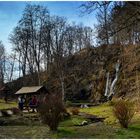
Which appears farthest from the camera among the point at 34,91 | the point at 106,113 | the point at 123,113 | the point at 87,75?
the point at 87,75

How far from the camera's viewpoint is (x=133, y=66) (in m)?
33.3

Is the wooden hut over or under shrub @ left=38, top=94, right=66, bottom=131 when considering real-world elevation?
over

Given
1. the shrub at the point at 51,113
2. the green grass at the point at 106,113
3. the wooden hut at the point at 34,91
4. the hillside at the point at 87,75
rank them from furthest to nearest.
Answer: the hillside at the point at 87,75, the wooden hut at the point at 34,91, the green grass at the point at 106,113, the shrub at the point at 51,113

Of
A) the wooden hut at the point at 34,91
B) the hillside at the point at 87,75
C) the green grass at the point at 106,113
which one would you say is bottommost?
the green grass at the point at 106,113

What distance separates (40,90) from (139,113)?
22.4m

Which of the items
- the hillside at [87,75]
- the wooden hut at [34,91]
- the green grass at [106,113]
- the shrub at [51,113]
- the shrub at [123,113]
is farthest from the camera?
the hillside at [87,75]

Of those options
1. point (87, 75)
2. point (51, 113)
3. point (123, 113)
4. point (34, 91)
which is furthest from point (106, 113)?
point (87, 75)

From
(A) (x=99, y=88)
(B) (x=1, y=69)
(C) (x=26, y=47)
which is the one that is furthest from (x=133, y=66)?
(B) (x=1, y=69)

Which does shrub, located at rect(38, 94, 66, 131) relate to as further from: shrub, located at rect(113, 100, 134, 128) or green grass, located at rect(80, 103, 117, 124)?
green grass, located at rect(80, 103, 117, 124)

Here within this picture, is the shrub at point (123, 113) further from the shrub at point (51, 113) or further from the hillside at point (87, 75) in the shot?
the hillside at point (87, 75)

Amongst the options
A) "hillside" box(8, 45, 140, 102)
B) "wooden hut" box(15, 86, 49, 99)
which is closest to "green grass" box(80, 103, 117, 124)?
"hillside" box(8, 45, 140, 102)

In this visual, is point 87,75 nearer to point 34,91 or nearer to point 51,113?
point 34,91

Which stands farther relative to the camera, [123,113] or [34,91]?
[34,91]

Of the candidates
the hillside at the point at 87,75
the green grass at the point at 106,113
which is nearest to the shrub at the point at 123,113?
the green grass at the point at 106,113
